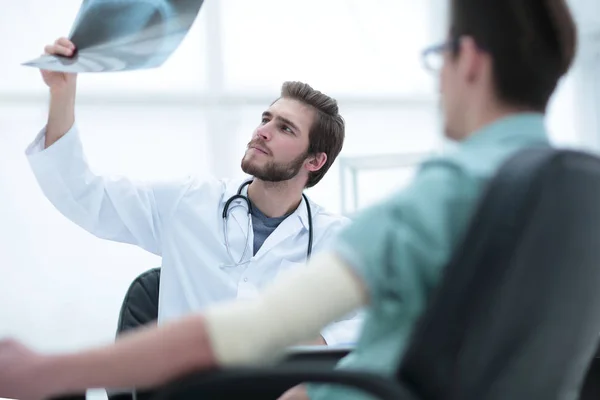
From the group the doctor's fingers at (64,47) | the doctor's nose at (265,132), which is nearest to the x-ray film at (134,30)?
the doctor's fingers at (64,47)

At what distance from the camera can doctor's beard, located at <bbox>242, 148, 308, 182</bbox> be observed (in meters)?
2.01

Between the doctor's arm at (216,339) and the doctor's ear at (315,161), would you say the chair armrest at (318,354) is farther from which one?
the doctor's ear at (315,161)

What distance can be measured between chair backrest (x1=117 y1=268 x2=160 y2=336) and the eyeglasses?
1087 mm

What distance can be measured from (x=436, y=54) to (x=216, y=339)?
1.35 feet

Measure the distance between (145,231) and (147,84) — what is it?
1.13 m

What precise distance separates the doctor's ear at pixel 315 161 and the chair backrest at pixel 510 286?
156 cm

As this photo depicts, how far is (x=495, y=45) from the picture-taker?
2.41 feet

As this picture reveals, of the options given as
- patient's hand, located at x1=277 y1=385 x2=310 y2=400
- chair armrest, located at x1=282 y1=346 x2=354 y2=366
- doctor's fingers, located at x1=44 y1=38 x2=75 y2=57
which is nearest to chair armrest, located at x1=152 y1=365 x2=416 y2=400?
chair armrest, located at x1=282 y1=346 x2=354 y2=366

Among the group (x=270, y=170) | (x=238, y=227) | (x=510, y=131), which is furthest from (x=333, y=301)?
(x=270, y=170)

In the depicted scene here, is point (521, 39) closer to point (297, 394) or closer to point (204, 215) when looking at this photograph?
point (297, 394)

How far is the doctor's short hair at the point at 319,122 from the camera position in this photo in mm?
2230

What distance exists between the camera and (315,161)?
7.35ft

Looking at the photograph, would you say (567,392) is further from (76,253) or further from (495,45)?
(76,253)

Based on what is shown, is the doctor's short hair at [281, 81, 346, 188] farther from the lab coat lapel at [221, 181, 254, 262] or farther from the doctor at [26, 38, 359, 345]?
the lab coat lapel at [221, 181, 254, 262]
